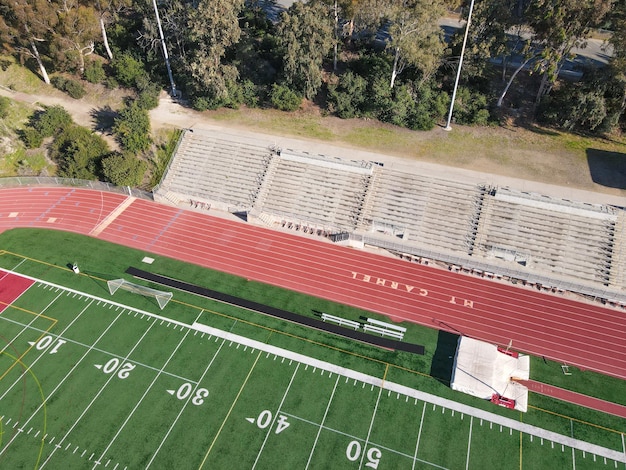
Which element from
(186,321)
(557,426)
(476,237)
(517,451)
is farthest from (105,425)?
(476,237)

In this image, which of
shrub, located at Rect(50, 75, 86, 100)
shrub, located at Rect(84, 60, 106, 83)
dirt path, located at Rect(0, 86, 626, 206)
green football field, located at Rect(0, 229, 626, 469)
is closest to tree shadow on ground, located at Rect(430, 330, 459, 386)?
green football field, located at Rect(0, 229, 626, 469)

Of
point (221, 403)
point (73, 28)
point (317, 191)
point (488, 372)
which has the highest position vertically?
point (73, 28)

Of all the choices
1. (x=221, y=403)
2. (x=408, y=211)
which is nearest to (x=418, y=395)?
(x=221, y=403)

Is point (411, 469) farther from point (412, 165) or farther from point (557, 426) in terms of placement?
point (412, 165)

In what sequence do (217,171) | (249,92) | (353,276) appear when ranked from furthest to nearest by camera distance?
(249,92), (217,171), (353,276)

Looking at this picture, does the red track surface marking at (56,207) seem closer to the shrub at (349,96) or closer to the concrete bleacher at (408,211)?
the concrete bleacher at (408,211)

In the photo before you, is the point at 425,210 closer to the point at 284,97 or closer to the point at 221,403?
the point at 284,97
